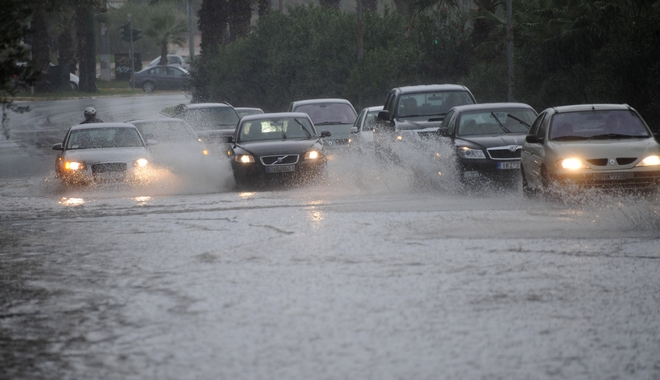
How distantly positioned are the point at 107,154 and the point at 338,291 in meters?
12.3

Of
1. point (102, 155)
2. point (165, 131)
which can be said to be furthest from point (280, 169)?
point (165, 131)

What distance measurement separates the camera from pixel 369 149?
25.4m

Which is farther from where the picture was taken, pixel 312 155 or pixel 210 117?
pixel 210 117

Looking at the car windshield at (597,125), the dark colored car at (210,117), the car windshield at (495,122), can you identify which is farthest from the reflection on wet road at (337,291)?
the dark colored car at (210,117)

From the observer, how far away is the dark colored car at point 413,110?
2291 cm

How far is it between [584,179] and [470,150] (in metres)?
3.55

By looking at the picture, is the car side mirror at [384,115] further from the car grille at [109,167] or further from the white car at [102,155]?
the car grille at [109,167]

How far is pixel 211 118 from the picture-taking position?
101 ft

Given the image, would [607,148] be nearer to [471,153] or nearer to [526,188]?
[526,188]

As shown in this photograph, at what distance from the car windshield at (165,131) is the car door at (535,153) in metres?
10.4

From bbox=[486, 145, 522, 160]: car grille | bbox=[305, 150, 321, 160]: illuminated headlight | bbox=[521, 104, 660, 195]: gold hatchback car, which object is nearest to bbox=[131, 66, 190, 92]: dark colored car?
bbox=[305, 150, 321, 160]: illuminated headlight

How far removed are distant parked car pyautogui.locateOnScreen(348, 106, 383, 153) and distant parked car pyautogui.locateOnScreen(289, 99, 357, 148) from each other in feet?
6.83

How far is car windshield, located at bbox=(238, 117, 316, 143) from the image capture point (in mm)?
22938

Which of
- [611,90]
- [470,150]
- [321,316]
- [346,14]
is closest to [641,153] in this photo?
[470,150]
